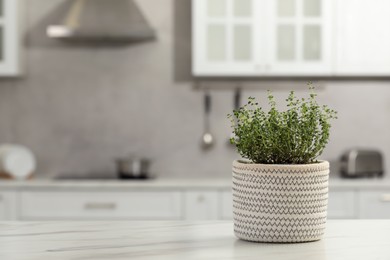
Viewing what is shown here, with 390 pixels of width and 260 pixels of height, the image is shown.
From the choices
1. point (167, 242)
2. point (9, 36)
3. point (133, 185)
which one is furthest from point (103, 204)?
point (167, 242)

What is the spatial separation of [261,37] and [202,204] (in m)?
1.03

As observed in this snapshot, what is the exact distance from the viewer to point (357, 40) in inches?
166

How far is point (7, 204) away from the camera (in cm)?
402

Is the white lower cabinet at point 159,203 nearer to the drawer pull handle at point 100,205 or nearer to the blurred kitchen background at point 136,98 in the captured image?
the drawer pull handle at point 100,205

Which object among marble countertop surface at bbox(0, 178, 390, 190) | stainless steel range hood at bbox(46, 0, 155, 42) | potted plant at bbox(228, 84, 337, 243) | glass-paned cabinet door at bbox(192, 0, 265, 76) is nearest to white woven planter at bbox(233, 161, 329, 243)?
potted plant at bbox(228, 84, 337, 243)

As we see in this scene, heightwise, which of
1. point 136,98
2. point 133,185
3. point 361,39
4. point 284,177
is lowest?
point 133,185

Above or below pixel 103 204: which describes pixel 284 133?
above

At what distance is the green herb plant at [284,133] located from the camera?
5.17 feet

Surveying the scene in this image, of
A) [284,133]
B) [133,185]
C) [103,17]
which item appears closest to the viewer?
[284,133]

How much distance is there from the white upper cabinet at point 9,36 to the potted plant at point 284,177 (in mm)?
2880

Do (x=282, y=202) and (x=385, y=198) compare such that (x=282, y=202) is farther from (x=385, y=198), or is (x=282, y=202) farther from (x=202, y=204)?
(x=385, y=198)

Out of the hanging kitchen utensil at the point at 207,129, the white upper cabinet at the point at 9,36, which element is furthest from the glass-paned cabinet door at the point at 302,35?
the white upper cabinet at the point at 9,36

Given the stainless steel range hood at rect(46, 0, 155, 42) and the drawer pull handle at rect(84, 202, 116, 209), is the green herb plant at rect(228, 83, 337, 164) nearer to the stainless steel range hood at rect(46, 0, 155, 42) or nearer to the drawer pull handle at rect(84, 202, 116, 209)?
the drawer pull handle at rect(84, 202, 116, 209)

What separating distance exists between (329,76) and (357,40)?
36cm
